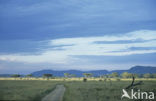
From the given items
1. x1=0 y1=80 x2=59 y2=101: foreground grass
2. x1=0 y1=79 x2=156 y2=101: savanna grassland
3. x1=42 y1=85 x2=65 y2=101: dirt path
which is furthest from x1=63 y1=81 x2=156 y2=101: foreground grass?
x1=0 y1=80 x2=59 y2=101: foreground grass

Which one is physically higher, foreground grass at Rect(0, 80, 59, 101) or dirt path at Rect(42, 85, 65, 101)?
foreground grass at Rect(0, 80, 59, 101)

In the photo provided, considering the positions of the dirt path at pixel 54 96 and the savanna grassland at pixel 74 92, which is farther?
the savanna grassland at pixel 74 92

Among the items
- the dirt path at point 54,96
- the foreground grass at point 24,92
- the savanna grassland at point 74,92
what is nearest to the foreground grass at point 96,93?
the savanna grassland at point 74,92

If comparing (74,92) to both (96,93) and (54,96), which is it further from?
(54,96)

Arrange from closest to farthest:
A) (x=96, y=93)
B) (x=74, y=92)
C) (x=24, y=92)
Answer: (x=24, y=92) < (x=96, y=93) < (x=74, y=92)

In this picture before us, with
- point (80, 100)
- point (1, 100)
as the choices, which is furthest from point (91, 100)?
point (1, 100)

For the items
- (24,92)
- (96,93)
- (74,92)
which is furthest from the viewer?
(74,92)

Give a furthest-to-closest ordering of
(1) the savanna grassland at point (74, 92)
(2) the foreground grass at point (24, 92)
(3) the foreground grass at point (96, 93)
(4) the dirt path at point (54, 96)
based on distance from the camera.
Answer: (3) the foreground grass at point (96, 93), (1) the savanna grassland at point (74, 92), (2) the foreground grass at point (24, 92), (4) the dirt path at point (54, 96)

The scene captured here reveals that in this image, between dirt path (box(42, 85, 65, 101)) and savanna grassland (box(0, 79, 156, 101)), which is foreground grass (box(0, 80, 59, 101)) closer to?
savanna grassland (box(0, 79, 156, 101))

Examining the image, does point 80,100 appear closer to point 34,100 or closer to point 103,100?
point 103,100

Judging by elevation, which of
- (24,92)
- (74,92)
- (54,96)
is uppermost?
(24,92)

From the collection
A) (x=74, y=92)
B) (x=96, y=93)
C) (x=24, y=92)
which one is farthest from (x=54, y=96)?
(x=96, y=93)

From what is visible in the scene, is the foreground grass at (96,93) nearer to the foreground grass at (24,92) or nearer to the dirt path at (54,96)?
the dirt path at (54,96)

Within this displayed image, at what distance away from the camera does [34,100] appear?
3241 centimetres
